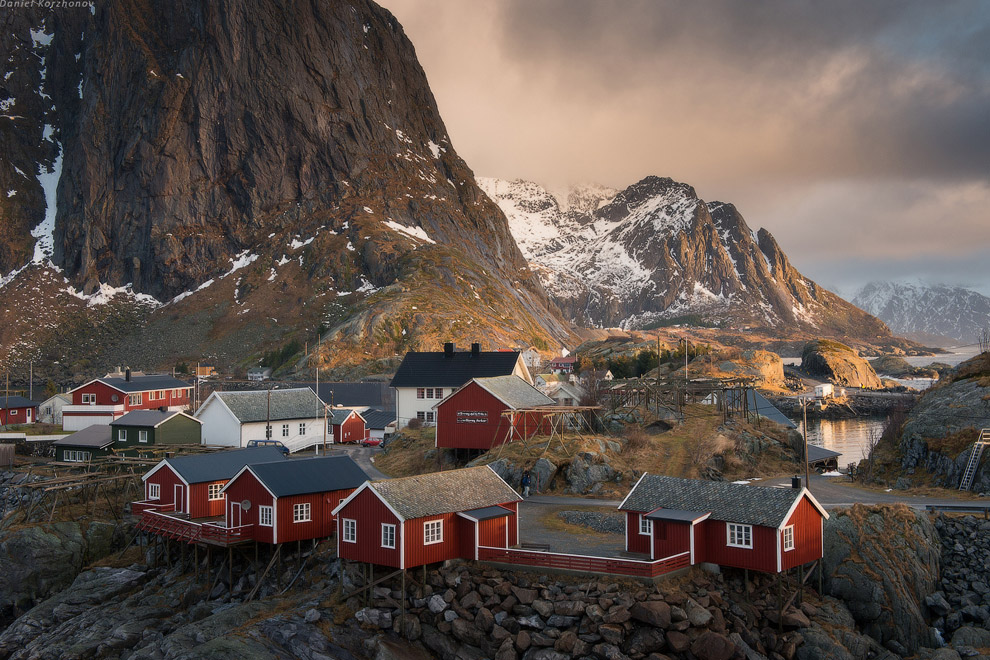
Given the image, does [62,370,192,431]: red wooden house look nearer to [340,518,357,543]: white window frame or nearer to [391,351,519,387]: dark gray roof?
[391,351,519,387]: dark gray roof

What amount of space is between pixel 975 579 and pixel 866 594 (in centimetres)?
536

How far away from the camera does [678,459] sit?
5109cm

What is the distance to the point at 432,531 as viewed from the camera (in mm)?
32406

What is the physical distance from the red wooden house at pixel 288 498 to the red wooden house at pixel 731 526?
47.1ft

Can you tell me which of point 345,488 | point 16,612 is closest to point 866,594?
point 345,488

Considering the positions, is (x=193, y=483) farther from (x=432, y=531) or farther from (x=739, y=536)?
(x=739, y=536)

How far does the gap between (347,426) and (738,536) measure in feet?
159

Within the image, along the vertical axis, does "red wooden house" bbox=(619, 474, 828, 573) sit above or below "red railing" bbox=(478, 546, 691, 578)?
above

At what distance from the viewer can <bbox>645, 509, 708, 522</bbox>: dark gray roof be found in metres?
31.2

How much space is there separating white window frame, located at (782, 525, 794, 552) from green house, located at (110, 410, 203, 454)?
5230 centimetres

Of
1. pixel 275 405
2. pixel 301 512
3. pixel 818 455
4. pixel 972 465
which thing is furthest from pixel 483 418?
pixel 972 465

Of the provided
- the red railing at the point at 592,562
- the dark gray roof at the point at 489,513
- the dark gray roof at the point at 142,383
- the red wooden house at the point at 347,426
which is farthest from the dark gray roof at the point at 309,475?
the dark gray roof at the point at 142,383

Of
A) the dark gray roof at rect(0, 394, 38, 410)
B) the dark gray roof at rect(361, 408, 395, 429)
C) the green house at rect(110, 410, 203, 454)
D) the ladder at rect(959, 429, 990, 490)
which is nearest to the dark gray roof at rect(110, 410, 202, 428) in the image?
the green house at rect(110, 410, 203, 454)

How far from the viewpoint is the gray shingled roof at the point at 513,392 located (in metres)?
54.2
